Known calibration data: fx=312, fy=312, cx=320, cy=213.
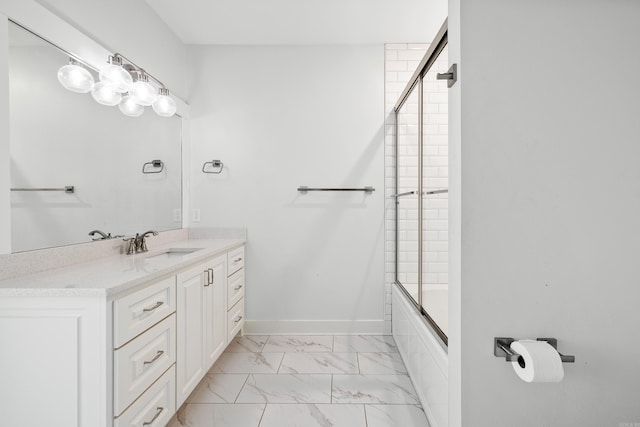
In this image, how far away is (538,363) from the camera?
90 cm

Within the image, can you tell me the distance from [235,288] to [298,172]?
1126mm

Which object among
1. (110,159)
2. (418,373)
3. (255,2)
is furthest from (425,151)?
(110,159)

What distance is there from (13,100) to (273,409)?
6.37ft

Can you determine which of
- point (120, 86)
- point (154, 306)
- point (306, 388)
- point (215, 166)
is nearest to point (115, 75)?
point (120, 86)

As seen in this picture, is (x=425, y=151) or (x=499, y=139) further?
(x=425, y=151)

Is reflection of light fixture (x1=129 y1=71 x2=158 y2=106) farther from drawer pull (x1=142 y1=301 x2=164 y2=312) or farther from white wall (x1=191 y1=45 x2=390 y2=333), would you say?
drawer pull (x1=142 y1=301 x2=164 y2=312)

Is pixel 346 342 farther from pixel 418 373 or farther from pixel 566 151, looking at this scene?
pixel 566 151

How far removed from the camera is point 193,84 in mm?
2814

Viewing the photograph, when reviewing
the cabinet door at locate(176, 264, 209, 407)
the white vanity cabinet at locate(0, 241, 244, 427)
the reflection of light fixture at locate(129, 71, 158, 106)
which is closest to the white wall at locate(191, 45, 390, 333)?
the reflection of light fixture at locate(129, 71, 158, 106)

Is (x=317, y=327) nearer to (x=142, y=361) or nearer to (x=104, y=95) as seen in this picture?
(x=142, y=361)

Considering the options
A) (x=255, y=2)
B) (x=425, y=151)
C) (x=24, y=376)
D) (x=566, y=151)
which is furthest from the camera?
(x=255, y=2)

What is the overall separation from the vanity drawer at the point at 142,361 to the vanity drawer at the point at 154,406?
32 millimetres

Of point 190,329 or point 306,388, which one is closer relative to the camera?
point 190,329

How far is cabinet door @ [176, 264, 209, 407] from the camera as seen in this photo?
5.23 ft
